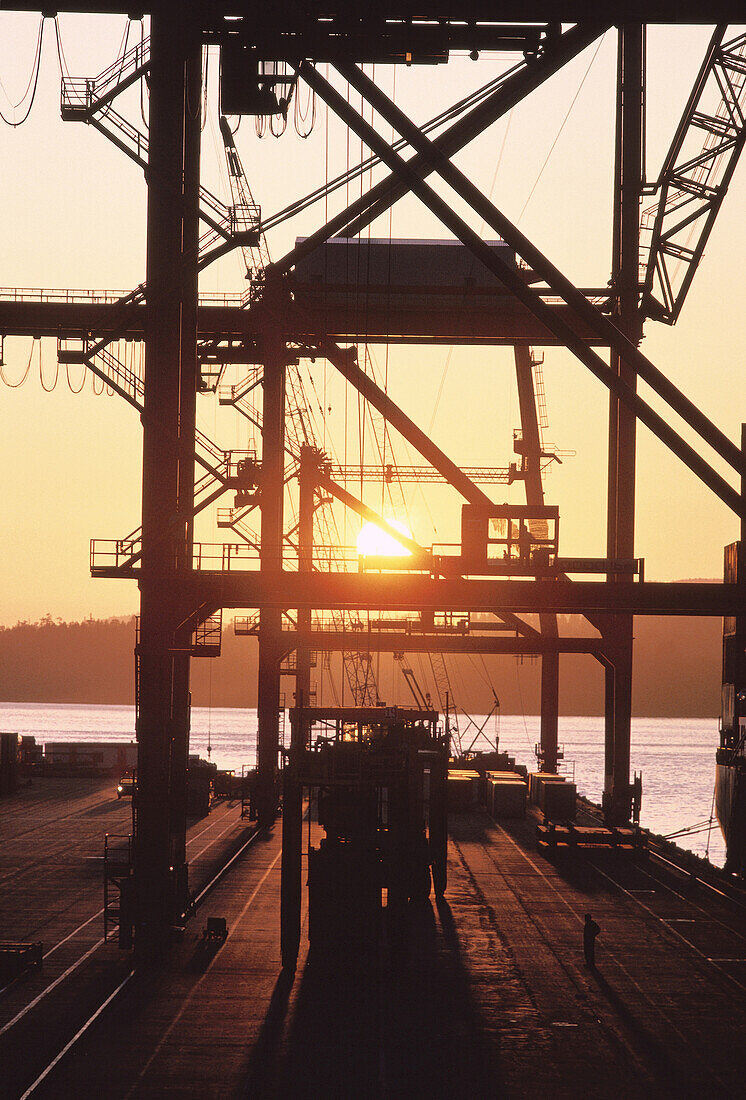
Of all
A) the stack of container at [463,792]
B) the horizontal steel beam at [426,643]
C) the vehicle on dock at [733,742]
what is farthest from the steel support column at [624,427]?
the stack of container at [463,792]

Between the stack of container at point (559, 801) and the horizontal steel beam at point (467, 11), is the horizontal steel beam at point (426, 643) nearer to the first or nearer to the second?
the stack of container at point (559, 801)

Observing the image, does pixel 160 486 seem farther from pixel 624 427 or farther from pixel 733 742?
pixel 733 742

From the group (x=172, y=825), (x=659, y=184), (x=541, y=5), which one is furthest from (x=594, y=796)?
(x=541, y=5)

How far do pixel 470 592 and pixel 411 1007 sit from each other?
10481mm

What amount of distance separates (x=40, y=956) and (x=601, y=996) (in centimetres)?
1395

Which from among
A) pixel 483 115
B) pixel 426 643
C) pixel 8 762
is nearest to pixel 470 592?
pixel 483 115

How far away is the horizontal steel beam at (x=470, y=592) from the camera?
31688mm

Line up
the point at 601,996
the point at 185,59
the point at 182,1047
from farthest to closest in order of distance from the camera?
the point at 185,59, the point at 601,996, the point at 182,1047

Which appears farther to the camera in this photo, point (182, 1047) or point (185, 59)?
point (185, 59)

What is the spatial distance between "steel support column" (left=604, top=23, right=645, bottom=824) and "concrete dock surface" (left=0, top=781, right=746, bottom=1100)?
15725 millimetres

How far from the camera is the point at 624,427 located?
56.6 metres

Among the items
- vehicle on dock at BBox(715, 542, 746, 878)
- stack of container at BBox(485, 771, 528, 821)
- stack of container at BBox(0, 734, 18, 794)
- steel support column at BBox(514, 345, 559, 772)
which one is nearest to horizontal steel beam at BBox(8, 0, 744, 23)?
vehicle on dock at BBox(715, 542, 746, 878)

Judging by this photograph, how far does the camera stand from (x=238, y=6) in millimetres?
29906

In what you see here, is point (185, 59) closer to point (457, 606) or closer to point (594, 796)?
point (457, 606)
